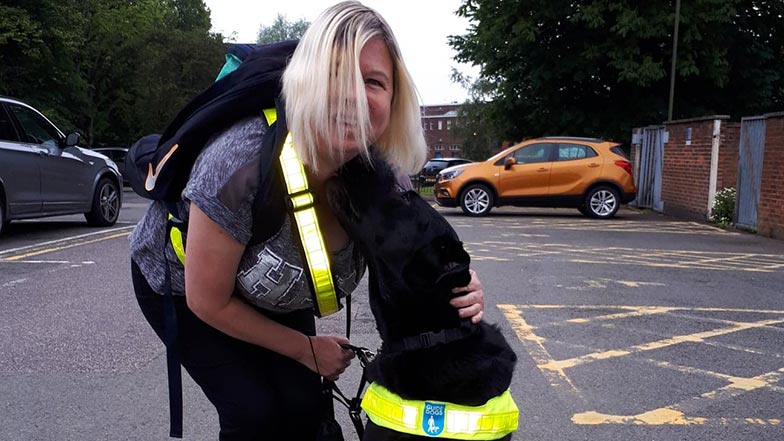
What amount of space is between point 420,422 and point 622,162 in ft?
43.8

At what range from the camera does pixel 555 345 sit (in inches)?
181

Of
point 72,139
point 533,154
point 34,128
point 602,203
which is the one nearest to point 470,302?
point 72,139

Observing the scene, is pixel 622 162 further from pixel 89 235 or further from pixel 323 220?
pixel 323 220

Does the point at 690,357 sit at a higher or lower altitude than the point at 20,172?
lower

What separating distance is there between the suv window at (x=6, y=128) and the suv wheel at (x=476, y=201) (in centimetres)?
857

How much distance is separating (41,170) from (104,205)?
5.74ft

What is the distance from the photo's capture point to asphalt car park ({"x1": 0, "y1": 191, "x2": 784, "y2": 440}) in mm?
3322

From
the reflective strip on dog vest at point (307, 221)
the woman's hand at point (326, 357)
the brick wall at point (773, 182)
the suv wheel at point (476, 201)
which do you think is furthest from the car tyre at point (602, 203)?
the reflective strip on dog vest at point (307, 221)

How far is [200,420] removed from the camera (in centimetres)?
331

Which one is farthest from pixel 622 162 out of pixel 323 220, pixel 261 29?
pixel 261 29

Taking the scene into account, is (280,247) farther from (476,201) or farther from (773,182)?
(476,201)

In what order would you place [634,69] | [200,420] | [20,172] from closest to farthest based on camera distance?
[200,420], [20,172], [634,69]

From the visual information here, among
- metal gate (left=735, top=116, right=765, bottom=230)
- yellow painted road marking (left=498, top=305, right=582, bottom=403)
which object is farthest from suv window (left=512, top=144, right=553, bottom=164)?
yellow painted road marking (left=498, top=305, right=582, bottom=403)

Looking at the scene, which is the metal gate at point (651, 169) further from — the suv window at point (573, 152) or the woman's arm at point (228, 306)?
the woman's arm at point (228, 306)
